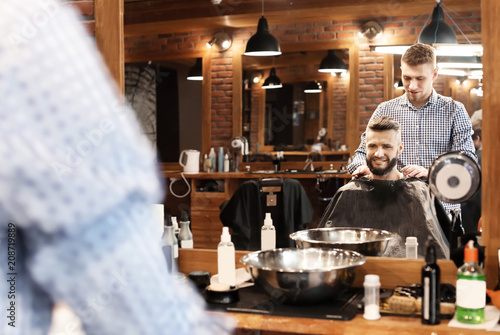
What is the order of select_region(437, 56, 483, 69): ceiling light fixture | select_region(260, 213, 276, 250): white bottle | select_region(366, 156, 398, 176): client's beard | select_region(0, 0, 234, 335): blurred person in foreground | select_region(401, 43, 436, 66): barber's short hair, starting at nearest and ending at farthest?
select_region(0, 0, 234, 335): blurred person in foreground, select_region(437, 56, 483, 69): ceiling light fixture, select_region(260, 213, 276, 250): white bottle, select_region(366, 156, 398, 176): client's beard, select_region(401, 43, 436, 66): barber's short hair

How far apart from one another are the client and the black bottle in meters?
0.56

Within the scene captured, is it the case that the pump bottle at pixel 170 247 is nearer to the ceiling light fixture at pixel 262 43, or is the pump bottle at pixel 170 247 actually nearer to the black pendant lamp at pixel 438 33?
the ceiling light fixture at pixel 262 43

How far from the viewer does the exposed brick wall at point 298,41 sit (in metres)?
2.59

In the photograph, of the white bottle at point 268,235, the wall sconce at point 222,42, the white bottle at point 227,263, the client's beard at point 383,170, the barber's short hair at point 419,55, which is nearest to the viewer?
the white bottle at point 227,263

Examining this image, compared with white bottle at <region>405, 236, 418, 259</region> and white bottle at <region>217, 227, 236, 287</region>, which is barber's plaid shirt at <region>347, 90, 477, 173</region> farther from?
white bottle at <region>217, 227, 236, 287</region>

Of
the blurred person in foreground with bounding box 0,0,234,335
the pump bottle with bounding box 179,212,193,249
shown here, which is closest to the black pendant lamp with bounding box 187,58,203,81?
the pump bottle with bounding box 179,212,193,249

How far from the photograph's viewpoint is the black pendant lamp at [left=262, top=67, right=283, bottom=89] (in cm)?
287

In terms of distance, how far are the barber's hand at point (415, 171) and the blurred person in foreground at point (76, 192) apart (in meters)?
1.89

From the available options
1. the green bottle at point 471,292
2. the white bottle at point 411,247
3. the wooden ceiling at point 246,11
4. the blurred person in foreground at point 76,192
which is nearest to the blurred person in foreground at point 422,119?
the white bottle at point 411,247

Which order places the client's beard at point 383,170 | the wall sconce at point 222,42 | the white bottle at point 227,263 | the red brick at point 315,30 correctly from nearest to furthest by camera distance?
1. the white bottle at point 227,263
2. the client's beard at point 383,170
3. the wall sconce at point 222,42
4. the red brick at point 315,30

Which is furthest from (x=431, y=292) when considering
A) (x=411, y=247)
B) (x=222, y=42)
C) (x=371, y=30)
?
(x=371, y=30)

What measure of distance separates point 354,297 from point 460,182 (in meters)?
0.54

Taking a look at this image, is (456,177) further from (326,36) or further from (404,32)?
(326,36)

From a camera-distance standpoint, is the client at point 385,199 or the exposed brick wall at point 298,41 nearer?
the client at point 385,199
